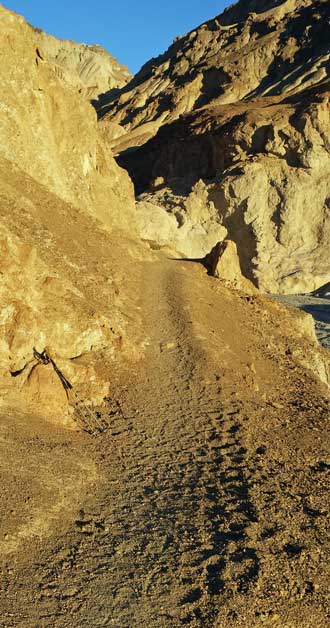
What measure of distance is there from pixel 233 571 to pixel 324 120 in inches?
1806

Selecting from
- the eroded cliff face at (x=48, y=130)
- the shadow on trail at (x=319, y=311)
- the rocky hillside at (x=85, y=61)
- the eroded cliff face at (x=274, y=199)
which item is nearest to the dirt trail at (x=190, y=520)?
the eroded cliff face at (x=48, y=130)

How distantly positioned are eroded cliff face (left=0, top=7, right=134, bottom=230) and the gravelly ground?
17.0 meters

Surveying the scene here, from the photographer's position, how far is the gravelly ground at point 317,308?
1377 inches

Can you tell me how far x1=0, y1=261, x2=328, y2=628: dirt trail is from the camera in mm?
5484

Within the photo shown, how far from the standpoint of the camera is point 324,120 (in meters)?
45.3

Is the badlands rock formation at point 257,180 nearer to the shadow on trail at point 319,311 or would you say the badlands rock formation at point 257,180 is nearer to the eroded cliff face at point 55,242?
the shadow on trail at point 319,311

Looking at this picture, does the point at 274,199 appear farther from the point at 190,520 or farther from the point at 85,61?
the point at 85,61

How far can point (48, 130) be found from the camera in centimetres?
1930

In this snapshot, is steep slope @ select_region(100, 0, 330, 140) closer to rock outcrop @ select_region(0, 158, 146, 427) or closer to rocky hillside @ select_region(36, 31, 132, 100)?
rocky hillside @ select_region(36, 31, 132, 100)

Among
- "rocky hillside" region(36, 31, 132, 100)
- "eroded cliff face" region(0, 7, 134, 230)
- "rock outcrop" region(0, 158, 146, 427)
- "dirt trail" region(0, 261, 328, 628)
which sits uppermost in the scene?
"rocky hillside" region(36, 31, 132, 100)

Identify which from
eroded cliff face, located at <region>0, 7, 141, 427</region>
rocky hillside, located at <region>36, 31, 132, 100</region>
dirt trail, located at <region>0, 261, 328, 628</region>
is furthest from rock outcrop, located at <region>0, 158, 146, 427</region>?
rocky hillside, located at <region>36, 31, 132, 100</region>

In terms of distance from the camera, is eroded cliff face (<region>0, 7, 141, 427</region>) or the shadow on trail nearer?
eroded cliff face (<region>0, 7, 141, 427</region>)

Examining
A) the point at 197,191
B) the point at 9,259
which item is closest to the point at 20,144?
the point at 9,259

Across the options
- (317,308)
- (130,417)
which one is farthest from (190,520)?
(317,308)
